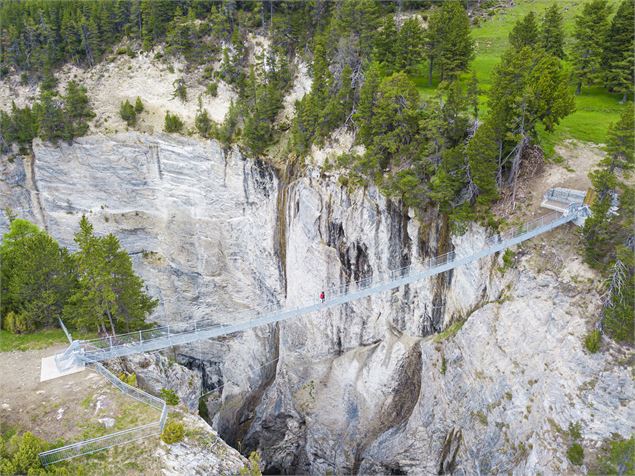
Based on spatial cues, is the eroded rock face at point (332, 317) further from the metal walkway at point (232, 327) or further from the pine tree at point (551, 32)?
the pine tree at point (551, 32)

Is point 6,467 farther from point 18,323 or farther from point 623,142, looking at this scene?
point 623,142

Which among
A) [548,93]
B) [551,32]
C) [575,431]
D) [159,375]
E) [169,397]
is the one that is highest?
[551,32]

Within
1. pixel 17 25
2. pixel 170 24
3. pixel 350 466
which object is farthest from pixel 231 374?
pixel 17 25

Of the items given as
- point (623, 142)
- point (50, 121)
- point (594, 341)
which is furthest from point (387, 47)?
point (50, 121)

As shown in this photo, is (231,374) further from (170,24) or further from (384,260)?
(170,24)

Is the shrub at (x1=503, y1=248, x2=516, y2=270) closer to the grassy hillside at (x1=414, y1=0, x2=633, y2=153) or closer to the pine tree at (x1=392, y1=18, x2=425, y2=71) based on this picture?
the grassy hillside at (x1=414, y1=0, x2=633, y2=153)

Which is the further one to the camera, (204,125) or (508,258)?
(204,125)
